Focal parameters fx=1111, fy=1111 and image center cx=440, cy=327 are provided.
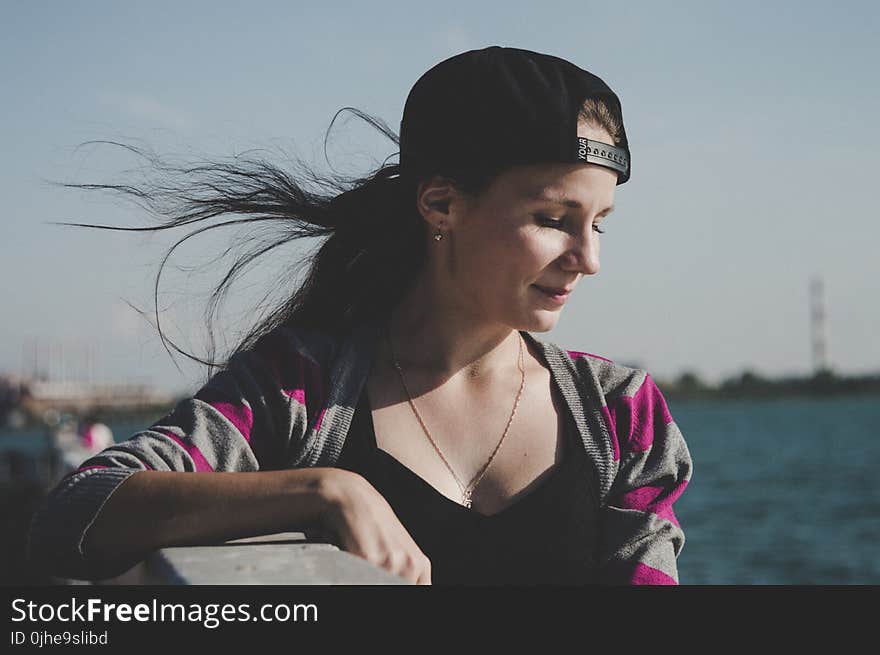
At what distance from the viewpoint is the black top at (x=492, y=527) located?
2301mm

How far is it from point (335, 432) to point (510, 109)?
0.76 metres

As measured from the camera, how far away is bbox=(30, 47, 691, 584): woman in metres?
2.25

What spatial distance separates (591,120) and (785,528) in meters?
Result: 30.8

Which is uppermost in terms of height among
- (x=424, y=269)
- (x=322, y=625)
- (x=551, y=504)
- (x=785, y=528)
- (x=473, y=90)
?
(x=473, y=90)

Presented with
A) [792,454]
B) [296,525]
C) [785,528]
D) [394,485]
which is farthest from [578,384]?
[792,454]

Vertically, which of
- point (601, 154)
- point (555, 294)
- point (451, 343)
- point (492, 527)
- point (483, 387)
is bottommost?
point (492, 527)

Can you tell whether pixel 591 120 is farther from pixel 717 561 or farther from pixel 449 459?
pixel 717 561

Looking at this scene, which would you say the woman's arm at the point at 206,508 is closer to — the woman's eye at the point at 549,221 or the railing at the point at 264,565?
the railing at the point at 264,565

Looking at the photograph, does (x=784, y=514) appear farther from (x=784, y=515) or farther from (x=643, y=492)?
(x=643, y=492)

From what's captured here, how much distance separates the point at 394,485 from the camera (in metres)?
2.34

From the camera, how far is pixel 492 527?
2326mm

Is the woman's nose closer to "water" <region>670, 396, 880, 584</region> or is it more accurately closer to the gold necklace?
the gold necklace

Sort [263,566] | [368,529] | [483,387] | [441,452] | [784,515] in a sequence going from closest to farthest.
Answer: [263,566] < [368,529] < [441,452] < [483,387] < [784,515]

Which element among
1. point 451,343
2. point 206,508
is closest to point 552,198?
point 451,343
